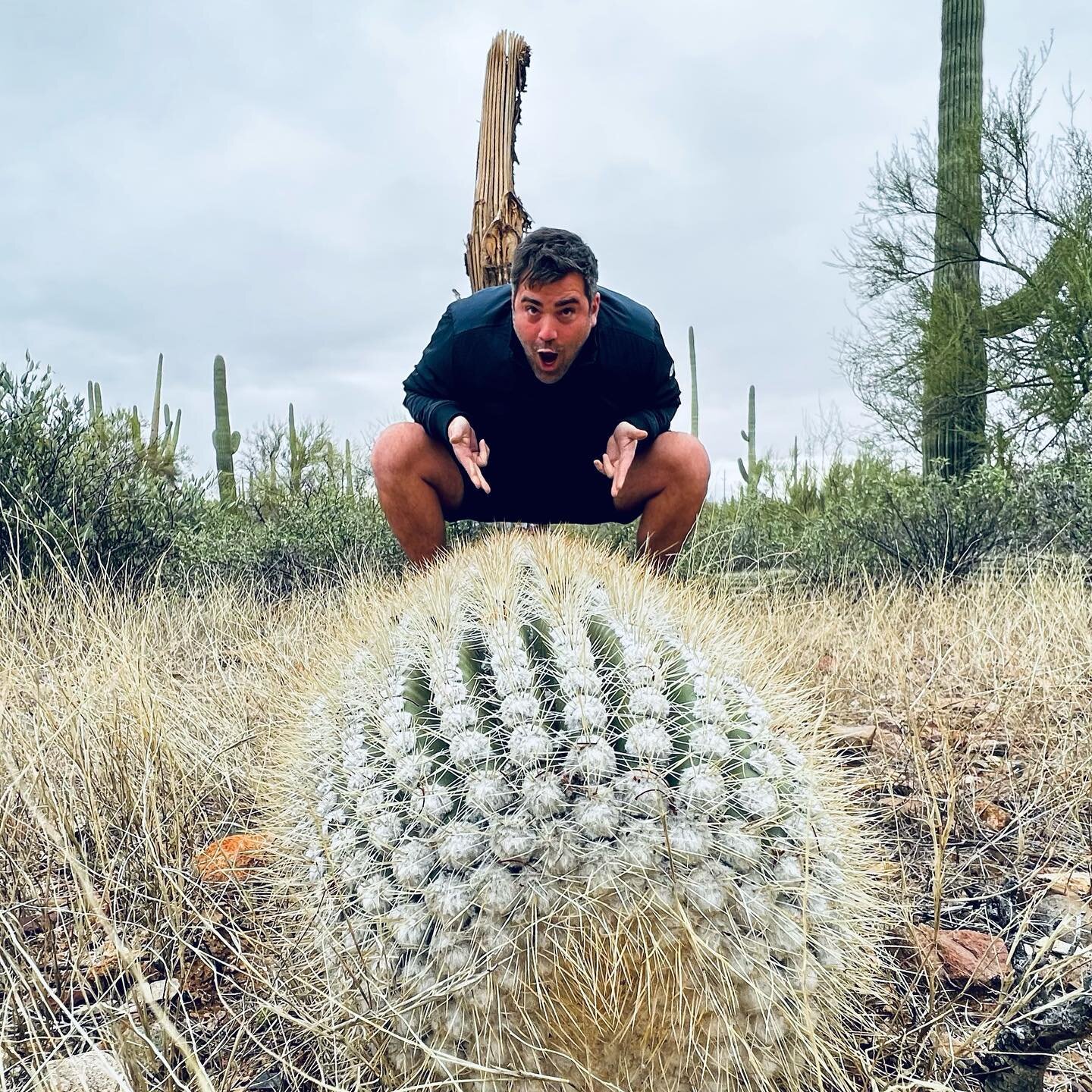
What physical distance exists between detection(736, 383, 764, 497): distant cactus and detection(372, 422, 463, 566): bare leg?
6656mm

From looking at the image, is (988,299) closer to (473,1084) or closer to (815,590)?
(815,590)

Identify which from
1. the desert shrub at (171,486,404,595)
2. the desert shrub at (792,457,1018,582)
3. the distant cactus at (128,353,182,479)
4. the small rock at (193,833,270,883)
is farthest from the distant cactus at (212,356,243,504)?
the small rock at (193,833,270,883)

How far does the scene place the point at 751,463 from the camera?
15.6 m

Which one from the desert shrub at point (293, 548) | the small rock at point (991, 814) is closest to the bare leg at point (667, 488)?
the small rock at point (991, 814)

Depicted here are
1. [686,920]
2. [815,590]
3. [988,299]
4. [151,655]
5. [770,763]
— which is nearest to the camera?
[686,920]

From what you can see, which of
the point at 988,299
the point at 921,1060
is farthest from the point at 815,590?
the point at 988,299

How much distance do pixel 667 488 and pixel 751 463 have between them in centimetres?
1209

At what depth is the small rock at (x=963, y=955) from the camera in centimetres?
169

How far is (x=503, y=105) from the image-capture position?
21.8 ft

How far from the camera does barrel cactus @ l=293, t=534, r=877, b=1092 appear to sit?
4.52 ft

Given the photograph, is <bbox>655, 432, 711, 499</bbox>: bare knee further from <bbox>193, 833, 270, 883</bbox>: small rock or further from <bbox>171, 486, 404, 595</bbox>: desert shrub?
<bbox>171, 486, 404, 595</bbox>: desert shrub

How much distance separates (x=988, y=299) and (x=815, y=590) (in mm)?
6475

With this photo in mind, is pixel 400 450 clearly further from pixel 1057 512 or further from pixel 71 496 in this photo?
pixel 1057 512

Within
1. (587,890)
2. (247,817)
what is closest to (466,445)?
(247,817)
